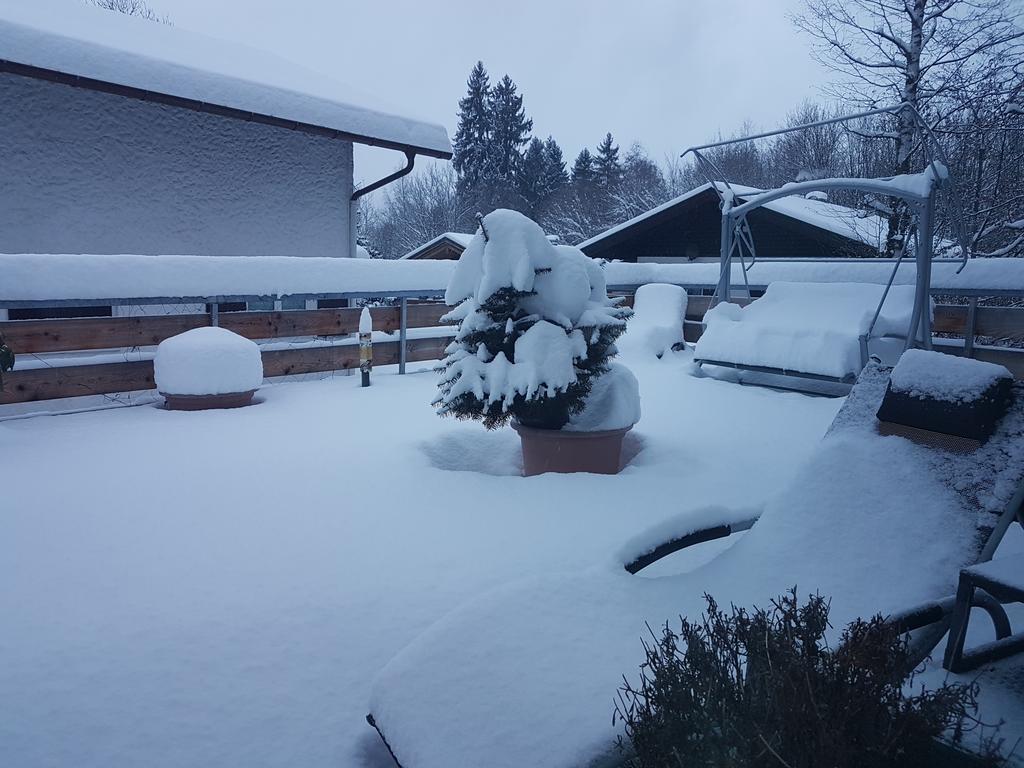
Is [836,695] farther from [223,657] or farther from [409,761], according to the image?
[223,657]

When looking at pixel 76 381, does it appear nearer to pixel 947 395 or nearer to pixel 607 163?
pixel 947 395

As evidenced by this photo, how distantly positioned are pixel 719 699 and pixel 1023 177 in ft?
47.0

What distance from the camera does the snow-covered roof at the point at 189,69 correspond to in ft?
23.0

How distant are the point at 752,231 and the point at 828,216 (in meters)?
1.56

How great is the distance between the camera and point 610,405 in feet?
15.5

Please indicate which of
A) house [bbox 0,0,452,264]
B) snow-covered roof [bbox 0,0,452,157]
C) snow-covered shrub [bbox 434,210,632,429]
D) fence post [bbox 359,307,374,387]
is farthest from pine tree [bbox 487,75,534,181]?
snow-covered shrub [bbox 434,210,632,429]

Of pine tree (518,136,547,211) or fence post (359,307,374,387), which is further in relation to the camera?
pine tree (518,136,547,211)

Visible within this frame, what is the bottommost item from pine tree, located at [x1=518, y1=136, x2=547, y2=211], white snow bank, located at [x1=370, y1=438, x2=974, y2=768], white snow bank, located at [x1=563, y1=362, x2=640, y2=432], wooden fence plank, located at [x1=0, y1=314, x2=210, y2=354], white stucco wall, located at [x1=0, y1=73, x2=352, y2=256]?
white snow bank, located at [x1=370, y1=438, x2=974, y2=768]

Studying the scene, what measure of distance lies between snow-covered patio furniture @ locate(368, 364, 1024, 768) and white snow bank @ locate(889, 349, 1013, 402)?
121mm

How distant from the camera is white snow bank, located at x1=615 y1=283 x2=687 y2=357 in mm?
10344

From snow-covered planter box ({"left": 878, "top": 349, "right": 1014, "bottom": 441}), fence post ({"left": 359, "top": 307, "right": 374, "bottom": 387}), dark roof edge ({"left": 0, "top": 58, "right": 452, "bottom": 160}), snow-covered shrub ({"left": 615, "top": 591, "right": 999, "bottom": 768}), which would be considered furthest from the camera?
fence post ({"left": 359, "top": 307, "right": 374, "bottom": 387})

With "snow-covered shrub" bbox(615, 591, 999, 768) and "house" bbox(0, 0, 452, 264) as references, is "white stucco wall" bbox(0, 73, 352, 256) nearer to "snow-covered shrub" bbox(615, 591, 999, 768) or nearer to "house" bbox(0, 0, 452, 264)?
"house" bbox(0, 0, 452, 264)

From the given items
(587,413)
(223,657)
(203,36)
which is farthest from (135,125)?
(223,657)

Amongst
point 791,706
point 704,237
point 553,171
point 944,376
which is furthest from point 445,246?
point 553,171
